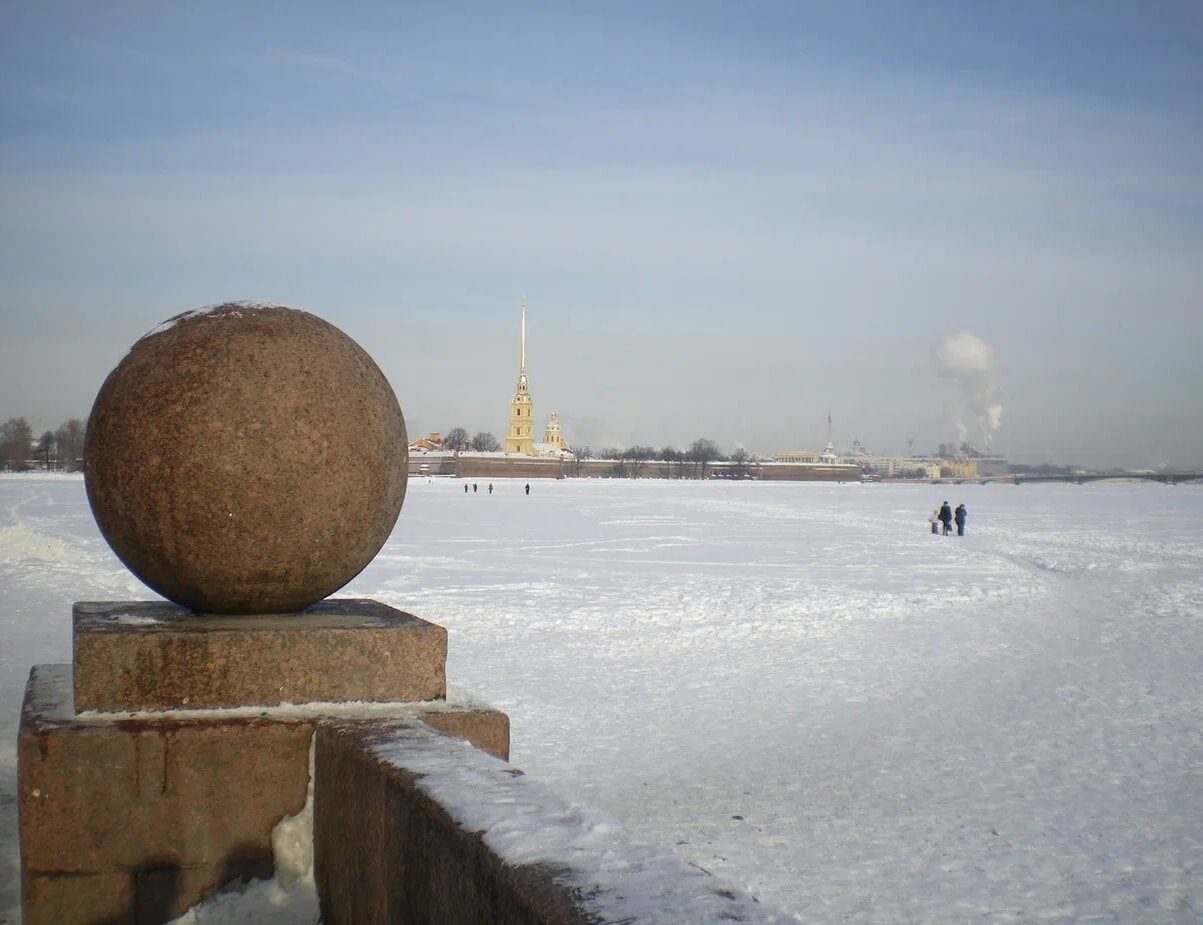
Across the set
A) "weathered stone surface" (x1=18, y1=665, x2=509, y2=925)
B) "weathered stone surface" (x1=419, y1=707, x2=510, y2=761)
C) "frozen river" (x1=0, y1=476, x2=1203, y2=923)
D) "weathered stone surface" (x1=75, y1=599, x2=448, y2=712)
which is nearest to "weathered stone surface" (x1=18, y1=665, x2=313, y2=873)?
"weathered stone surface" (x1=18, y1=665, x2=509, y2=925)

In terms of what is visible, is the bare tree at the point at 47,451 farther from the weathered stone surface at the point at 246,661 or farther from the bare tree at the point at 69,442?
the weathered stone surface at the point at 246,661

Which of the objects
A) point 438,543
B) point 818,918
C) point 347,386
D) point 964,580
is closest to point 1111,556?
point 964,580

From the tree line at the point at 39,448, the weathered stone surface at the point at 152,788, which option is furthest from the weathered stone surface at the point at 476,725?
the tree line at the point at 39,448

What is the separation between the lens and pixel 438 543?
85.1ft

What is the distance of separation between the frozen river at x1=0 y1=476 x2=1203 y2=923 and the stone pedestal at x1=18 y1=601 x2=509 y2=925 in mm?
930

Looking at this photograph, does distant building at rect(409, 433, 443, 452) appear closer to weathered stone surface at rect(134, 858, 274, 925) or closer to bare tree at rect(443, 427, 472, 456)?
bare tree at rect(443, 427, 472, 456)

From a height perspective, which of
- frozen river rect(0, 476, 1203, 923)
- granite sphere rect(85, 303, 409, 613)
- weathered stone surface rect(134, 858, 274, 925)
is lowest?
frozen river rect(0, 476, 1203, 923)

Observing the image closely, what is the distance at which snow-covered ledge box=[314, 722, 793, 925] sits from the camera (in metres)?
2.15

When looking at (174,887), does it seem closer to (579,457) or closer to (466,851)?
(466,851)

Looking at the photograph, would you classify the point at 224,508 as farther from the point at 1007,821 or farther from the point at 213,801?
the point at 1007,821

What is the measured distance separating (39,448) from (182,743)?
6174 inches

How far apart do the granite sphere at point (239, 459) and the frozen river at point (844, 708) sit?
1.39 meters

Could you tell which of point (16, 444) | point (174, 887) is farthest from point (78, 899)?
point (16, 444)

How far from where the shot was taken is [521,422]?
15800cm
